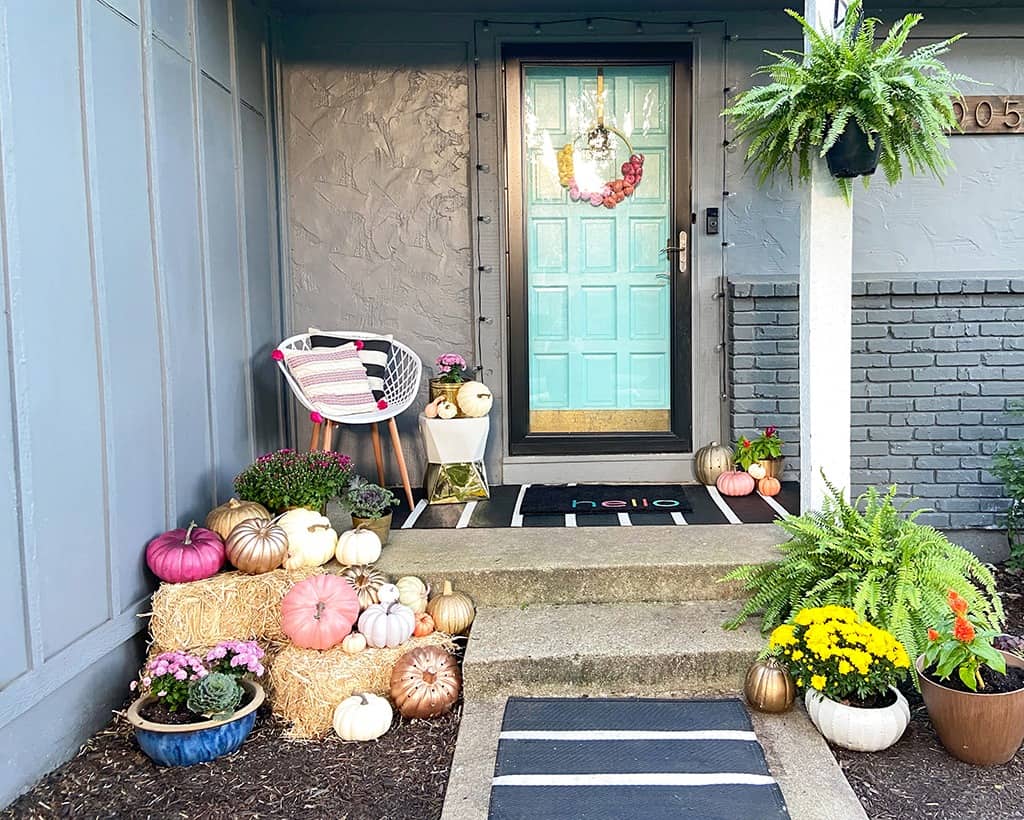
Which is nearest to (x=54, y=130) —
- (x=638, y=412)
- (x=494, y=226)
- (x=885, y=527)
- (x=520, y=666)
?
(x=520, y=666)

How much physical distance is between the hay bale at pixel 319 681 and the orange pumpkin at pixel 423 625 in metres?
0.12

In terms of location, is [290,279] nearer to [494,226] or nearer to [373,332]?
[373,332]

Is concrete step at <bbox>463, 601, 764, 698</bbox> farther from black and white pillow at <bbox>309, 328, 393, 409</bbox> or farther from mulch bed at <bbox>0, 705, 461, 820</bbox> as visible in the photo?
black and white pillow at <bbox>309, 328, 393, 409</bbox>

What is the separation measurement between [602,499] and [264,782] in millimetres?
2148

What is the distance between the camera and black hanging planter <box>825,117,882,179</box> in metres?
2.84

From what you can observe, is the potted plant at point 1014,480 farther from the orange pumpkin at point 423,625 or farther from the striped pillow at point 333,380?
the striped pillow at point 333,380

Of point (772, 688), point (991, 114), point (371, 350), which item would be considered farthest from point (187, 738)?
point (991, 114)

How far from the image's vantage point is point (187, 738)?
7.98ft

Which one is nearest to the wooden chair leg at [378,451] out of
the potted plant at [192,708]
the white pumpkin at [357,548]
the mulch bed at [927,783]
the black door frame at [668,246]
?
the black door frame at [668,246]

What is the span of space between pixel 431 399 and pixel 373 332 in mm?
510

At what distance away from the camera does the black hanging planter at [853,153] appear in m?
2.84

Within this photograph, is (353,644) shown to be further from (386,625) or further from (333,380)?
(333,380)

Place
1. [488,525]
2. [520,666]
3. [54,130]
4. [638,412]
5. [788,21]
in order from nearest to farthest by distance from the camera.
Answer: [54,130], [520,666], [488,525], [788,21], [638,412]

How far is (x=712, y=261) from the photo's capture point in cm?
448
